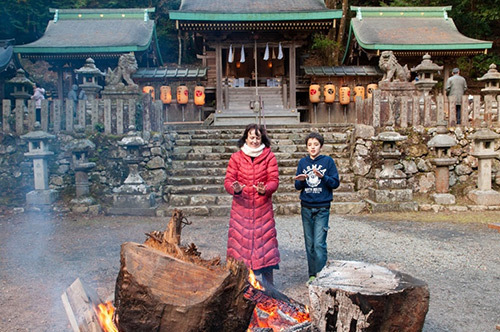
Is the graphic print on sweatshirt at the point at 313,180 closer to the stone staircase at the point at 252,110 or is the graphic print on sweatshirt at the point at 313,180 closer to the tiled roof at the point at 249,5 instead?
the stone staircase at the point at 252,110

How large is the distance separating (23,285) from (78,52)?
521 inches

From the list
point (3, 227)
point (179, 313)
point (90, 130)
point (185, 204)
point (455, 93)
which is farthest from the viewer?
point (455, 93)

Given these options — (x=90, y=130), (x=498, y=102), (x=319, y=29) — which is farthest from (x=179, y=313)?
(x=319, y=29)

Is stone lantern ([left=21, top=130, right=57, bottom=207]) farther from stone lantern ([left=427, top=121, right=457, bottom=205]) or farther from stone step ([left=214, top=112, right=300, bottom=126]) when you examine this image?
stone lantern ([left=427, top=121, right=457, bottom=205])

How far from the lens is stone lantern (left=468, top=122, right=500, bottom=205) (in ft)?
28.5

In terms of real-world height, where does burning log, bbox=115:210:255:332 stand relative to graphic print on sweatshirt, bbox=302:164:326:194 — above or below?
below

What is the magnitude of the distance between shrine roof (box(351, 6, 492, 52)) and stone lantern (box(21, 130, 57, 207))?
41.7 feet

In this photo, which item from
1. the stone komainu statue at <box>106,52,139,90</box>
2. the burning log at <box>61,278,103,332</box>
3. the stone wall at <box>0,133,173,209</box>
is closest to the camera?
the burning log at <box>61,278,103,332</box>

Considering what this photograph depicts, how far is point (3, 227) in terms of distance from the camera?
7.36 metres

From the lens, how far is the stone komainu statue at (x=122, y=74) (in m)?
9.39

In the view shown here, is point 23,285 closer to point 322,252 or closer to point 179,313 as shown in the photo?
point 179,313

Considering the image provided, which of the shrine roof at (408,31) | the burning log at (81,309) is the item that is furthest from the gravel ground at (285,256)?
the shrine roof at (408,31)

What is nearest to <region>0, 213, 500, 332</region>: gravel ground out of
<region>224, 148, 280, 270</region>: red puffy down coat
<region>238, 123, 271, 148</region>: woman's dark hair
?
<region>224, 148, 280, 270</region>: red puffy down coat

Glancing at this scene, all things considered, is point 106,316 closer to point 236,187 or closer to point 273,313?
point 273,313
